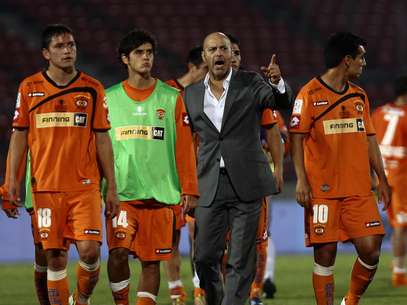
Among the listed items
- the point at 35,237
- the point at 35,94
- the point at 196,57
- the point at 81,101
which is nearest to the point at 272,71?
the point at 81,101

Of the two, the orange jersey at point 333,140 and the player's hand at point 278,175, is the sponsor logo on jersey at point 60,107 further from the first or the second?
the player's hand at point 278,175

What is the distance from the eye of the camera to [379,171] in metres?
8.56

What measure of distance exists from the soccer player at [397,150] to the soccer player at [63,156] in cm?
558

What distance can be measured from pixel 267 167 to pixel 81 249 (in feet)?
4.91

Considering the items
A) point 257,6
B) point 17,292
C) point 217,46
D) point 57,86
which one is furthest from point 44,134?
point 257,6

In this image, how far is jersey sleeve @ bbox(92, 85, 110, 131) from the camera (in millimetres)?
7863

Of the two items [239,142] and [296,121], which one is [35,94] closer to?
[239,142]

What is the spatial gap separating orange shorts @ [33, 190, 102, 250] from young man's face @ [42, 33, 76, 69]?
0.91m

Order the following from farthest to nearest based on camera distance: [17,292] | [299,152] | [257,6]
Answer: [257,6] < [17,292] < [299,152]

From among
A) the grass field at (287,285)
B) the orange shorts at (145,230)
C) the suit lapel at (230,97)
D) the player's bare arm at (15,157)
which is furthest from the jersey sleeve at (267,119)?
the grass field at (287,285)

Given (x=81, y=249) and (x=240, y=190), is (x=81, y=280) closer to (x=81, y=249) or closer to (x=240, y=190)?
(x=81, y=249)

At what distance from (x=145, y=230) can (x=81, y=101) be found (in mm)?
1088

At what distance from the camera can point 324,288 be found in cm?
844

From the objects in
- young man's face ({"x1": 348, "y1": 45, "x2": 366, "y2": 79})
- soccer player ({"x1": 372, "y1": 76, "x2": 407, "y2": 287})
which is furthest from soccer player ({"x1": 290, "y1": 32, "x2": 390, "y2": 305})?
soccer player ({"x1": 372, "y1": 76, "x2": 407, "y2": 287})
